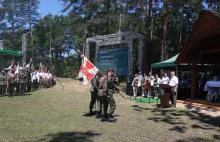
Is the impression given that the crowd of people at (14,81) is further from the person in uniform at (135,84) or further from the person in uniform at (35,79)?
the person in uniform at (135,84)

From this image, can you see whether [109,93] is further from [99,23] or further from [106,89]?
[99,23]

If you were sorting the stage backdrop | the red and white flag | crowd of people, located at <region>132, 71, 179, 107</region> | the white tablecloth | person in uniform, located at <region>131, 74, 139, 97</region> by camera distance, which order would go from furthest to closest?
the stage backdrop, person in uniform, located at <region>131, 74, 139, 97</region>, crowd of people, located at <region>132, 71, 179, 107</region>, the white tablecloth, the red and white flag

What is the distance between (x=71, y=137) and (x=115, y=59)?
48.1ft

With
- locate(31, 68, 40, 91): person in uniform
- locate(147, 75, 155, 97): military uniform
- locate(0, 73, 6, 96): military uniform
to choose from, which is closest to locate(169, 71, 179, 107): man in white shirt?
locate(147, 75, 155, 97): military uniform

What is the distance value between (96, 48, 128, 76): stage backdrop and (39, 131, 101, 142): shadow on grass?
12.7m

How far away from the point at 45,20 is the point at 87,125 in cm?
5124

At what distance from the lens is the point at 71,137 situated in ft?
21.8

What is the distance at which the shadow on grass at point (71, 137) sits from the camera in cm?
639

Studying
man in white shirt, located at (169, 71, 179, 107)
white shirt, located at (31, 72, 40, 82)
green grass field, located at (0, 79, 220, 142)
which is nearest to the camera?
green grass field, located at (0, 79, 220, 142)

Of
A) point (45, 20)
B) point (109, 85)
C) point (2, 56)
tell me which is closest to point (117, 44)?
point (2, 56)

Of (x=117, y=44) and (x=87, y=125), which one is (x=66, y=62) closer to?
(x=117, y=44)

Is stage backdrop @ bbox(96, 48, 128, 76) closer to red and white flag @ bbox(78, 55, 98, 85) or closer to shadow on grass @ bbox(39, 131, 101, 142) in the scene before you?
red and white flag @ bbox(78, 55, 98, 85)

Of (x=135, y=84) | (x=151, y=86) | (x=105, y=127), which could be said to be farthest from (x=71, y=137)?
(x=135, y=84)

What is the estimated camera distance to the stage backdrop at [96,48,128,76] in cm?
1990
